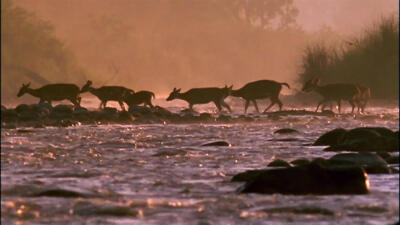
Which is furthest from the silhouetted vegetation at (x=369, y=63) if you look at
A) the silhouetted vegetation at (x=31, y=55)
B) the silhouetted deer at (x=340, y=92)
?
the silhouetted vegetation at (x=31, y=55)

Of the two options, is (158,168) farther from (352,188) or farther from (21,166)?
(352,188)

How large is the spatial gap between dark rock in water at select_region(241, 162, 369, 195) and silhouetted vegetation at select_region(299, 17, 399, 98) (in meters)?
25.0

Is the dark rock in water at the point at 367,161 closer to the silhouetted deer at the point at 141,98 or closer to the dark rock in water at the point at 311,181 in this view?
the dark rock in water at the point at 311,181

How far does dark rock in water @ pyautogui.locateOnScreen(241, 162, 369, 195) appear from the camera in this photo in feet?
37.6

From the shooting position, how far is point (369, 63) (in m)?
37.4

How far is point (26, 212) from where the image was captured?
397 inches

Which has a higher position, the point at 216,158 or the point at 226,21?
the point at 226,21

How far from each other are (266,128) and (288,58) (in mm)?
54779

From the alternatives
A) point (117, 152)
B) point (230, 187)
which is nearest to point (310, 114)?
point (117, 152)

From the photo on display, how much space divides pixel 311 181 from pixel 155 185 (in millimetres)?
1684

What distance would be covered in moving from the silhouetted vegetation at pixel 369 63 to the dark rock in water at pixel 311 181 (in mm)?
25028

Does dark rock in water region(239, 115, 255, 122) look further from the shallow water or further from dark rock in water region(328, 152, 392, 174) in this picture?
dark rock in water region(328, 152, 392, 174)

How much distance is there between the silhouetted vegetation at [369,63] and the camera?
1451 inches

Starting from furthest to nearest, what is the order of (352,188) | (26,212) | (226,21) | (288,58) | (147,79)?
(226,21), (288,58), (147,79), (352,188), (26,212)
